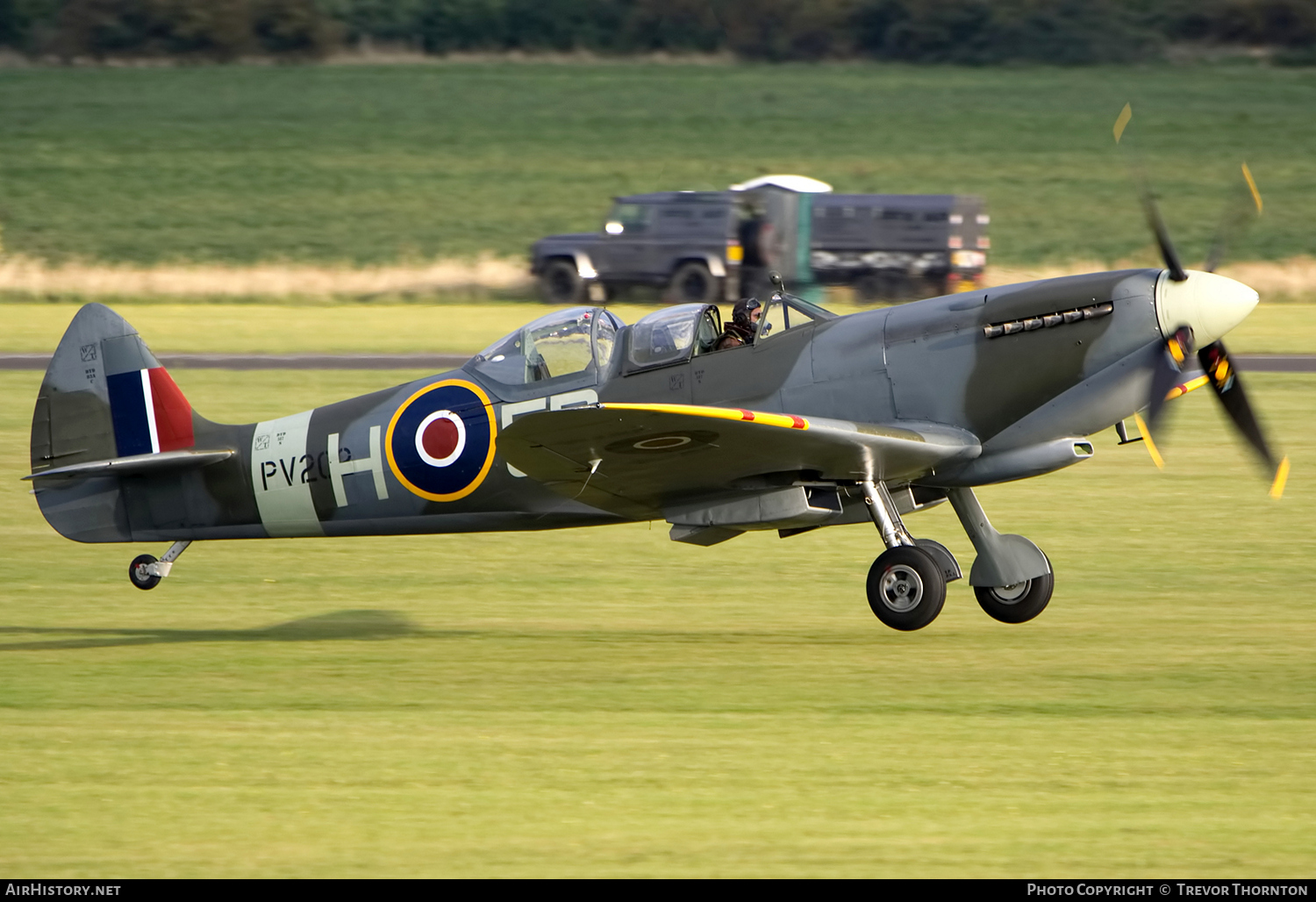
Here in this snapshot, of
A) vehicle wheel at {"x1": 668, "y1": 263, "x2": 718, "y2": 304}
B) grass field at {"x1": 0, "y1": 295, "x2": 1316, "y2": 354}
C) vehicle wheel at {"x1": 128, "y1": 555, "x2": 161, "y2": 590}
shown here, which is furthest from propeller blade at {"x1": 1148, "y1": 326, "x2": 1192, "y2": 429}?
vehicle wheel at {"x1": 668, "y1": 263, "x2": 718, "y2": 304}

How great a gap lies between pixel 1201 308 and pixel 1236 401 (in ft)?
3.04

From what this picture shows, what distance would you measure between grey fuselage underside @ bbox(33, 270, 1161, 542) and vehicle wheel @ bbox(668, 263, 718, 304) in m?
20.2

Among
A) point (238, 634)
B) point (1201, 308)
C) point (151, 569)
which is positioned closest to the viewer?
point (1201, 308)

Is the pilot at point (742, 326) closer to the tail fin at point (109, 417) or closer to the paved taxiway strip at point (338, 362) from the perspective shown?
the tail fin at point (109, 417)

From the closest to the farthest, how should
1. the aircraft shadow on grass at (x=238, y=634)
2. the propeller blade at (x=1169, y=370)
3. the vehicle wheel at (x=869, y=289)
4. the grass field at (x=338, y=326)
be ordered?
1. the propeller blade at (x=1169, y=370)
2. the aircraft shadow on grass at (x=238, y=634)
3. the grass field at (x=338, y=326)
4. the vehicle wheel at (x=869, y=289)

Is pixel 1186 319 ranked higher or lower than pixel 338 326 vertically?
lower

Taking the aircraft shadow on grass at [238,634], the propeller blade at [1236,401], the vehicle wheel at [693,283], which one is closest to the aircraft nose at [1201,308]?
the propeller blade at [1236,401]

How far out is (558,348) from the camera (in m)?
10.4

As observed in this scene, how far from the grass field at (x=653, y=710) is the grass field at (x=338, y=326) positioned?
11623mm

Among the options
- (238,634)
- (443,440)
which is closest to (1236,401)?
(443,440)

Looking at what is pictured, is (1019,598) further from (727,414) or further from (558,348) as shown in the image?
(558,348)

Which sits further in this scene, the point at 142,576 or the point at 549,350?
the point at 142,576

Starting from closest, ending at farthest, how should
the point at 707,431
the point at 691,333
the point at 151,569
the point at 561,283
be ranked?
the point at 707,431 < the point at 691,333 < the point at 151,569 < the point at 561,283

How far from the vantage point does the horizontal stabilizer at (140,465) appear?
1097 centimetres
